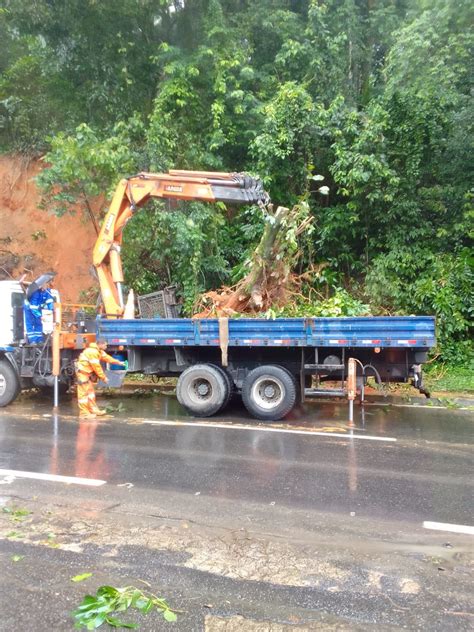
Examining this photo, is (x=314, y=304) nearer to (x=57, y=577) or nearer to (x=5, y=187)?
(x=57, y=577)

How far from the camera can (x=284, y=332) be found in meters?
9.14

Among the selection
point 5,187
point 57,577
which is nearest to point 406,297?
point 57,577

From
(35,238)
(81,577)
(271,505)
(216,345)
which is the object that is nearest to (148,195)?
(216,345)

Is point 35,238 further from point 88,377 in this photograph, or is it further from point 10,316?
point 88,377

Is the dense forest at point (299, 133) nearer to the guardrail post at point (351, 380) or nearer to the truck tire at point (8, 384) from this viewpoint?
the guardrail post at point (351, 380)

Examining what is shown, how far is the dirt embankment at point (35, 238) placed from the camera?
21.8m

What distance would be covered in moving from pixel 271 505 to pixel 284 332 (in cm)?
434

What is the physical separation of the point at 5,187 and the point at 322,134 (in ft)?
49.3

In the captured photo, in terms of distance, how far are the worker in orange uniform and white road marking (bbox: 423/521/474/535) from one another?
640 centimetres

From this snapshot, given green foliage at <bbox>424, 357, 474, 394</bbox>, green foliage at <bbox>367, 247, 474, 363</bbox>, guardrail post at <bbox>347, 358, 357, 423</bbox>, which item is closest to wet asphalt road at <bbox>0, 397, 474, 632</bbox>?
guardrail post at <bbox>347, 358, 357, 423</bbox>

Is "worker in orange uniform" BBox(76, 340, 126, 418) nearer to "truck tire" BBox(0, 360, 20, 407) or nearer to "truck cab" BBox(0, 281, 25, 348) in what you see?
"truck tire" BBox(0, 360, 20, 407)

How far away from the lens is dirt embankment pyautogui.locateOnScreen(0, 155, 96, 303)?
71.5ft

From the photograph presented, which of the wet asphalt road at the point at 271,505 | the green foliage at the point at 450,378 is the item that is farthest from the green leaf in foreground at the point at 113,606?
the green foliage at the point at 450,378

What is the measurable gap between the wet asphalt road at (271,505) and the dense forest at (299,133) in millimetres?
5627
